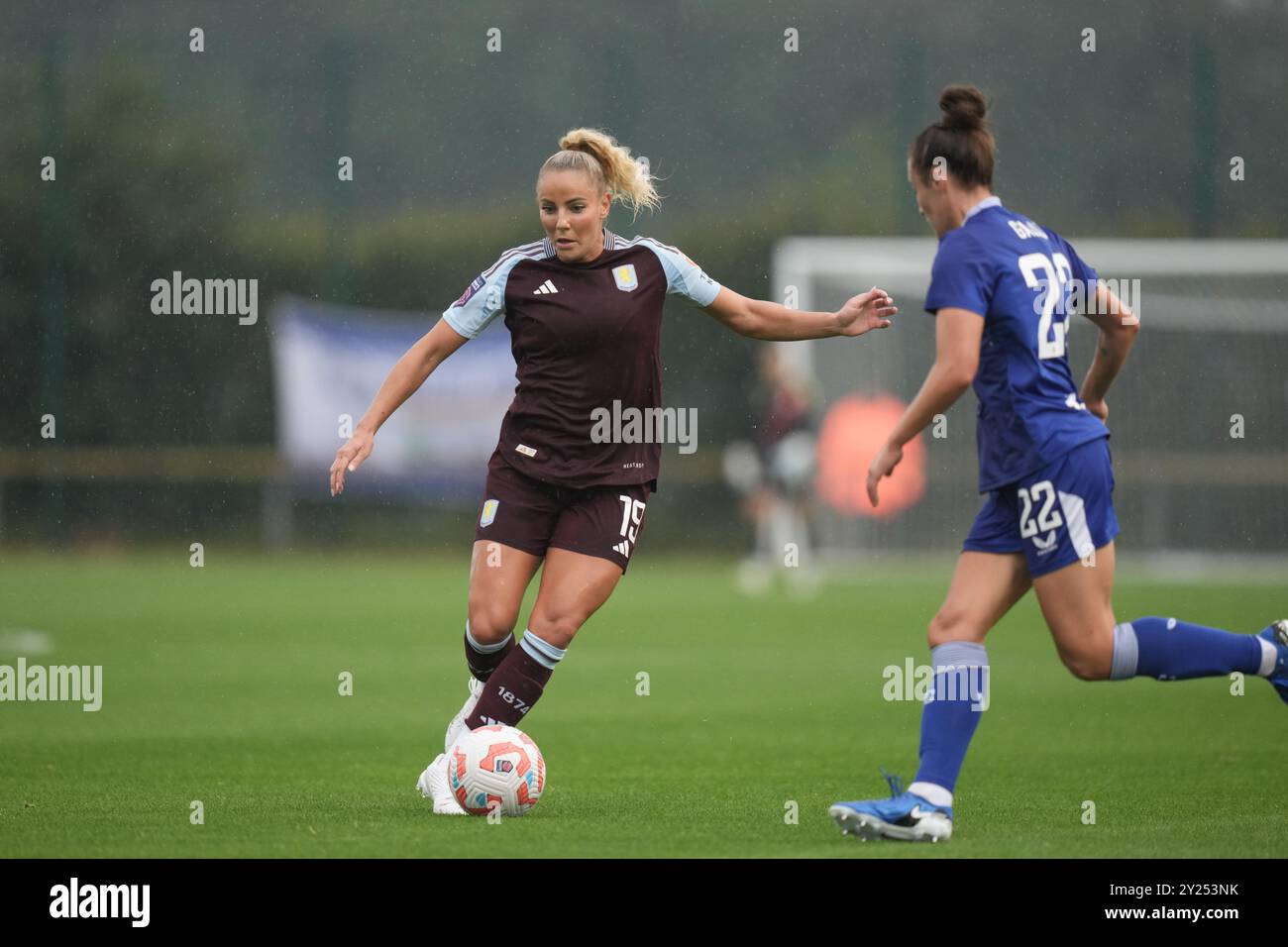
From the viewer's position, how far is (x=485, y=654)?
20.0ft

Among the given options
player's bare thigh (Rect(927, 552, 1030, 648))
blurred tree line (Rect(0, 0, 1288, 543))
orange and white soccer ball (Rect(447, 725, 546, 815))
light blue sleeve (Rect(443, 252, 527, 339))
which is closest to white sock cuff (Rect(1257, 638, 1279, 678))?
player's bare thigh (Rect(927, 552, 1030, 648))

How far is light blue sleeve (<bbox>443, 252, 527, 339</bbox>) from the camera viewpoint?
5.96 metres

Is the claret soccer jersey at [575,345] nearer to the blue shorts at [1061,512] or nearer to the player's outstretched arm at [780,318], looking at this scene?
the player's outstretched arm at [780,318]

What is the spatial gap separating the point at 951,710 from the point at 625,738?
3144 millimetres

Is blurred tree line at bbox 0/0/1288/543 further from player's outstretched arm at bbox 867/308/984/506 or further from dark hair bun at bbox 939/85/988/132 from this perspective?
player's outstretched arm at bbox 867/308/984/506

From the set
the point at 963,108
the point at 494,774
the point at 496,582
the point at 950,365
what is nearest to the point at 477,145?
the point at 496,582

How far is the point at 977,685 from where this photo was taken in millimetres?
5109

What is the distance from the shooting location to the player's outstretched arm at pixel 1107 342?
551 cm

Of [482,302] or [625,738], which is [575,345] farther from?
[625,738]

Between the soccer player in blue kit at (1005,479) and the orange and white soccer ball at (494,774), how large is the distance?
42.2 inches

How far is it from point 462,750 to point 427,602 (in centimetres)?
1070

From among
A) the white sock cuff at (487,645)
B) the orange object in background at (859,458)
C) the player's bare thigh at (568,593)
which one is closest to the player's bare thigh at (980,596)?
the player's bare thigh at (568,593)

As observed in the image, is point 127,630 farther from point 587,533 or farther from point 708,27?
point 708,27
